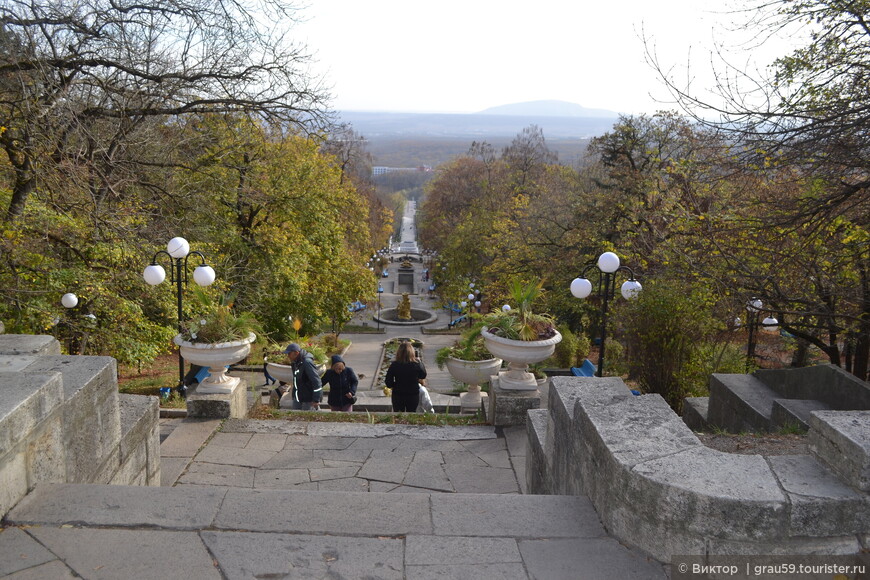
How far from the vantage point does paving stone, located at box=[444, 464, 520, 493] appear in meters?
5.17

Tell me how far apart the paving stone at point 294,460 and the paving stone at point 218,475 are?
205 mm

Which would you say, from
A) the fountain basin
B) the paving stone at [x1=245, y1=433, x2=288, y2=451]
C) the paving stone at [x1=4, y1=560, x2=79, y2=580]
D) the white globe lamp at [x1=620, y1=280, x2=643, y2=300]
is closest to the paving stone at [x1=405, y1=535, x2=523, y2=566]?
the paving stone at [x1=4, y1=560, x2=79, y2=580]

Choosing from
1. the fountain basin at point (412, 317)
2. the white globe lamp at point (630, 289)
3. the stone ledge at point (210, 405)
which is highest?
the white globe lamp at point (630, 289)

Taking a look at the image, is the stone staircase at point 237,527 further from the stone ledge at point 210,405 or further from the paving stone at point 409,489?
the stone ledge at point 210,405

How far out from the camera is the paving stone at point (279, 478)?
502cm

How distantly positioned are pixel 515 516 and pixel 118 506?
195 cm

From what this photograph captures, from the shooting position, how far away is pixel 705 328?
9094 millimetres

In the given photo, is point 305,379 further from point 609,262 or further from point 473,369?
point 609,262

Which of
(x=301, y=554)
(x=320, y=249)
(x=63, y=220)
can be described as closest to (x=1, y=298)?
(x=63, y=220)

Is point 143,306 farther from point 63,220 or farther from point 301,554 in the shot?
point 301,554

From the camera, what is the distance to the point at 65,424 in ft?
11.2

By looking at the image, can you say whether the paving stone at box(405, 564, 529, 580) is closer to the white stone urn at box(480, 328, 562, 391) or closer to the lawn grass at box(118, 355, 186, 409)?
the white stone urn at box(480, 328, 562, 391)

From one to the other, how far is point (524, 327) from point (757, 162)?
2.86 meters

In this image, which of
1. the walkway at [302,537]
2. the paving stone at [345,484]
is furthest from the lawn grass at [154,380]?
the walkway at [302,537]
